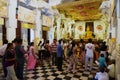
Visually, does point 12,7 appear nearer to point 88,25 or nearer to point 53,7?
point 53,7

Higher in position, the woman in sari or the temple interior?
the temple interior

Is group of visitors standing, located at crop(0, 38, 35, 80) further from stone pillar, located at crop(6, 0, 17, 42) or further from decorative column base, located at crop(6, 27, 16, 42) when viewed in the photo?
stone pillar, located at crop(6, 0, 17, 42)

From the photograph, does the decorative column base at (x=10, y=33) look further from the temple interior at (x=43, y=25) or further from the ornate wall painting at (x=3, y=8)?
the ornate wall painting at (x=3, y=8)

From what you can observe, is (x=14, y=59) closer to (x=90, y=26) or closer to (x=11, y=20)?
(x=11, y=20)

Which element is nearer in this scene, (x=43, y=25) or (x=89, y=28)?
(x=43, y=25)

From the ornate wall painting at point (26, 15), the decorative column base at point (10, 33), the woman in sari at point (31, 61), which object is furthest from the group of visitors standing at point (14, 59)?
the ornate wall painting at point (26, 15)

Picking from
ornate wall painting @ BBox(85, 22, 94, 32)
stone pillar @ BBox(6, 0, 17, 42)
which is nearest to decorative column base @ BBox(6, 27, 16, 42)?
Result: stone pillar @ BBox(6, 0, 17, 42)

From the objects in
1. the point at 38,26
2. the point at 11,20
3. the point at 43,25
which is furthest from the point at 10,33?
the point at 43,25

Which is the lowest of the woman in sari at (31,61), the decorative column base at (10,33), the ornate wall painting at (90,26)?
the woman in sari at (31,61)

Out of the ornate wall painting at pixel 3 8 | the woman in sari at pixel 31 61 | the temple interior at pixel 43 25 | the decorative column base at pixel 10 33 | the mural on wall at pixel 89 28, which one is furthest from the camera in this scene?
the mural on wall at pixel 89 28

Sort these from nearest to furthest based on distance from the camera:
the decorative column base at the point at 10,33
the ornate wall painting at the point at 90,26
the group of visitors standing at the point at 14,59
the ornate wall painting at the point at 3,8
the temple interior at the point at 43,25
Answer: the group of visitors standing at the point at 14,59 → the temple interior at the point at 43,25 → the ornate wall painting at the point at 3,8 → the decorative column base at the point at 10,33 → the ornate wall painting at the point at 90,26

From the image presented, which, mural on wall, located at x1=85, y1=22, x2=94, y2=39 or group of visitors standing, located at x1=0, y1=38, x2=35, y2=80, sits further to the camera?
mural on wall, located at x1=85, y1=22, x2=94, y2=39

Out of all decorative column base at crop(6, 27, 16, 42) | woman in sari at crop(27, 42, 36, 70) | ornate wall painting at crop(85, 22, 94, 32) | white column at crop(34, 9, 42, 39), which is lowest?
woman in sari at crop(27, 42, 36, 70)

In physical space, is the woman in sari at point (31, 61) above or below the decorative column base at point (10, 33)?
below
